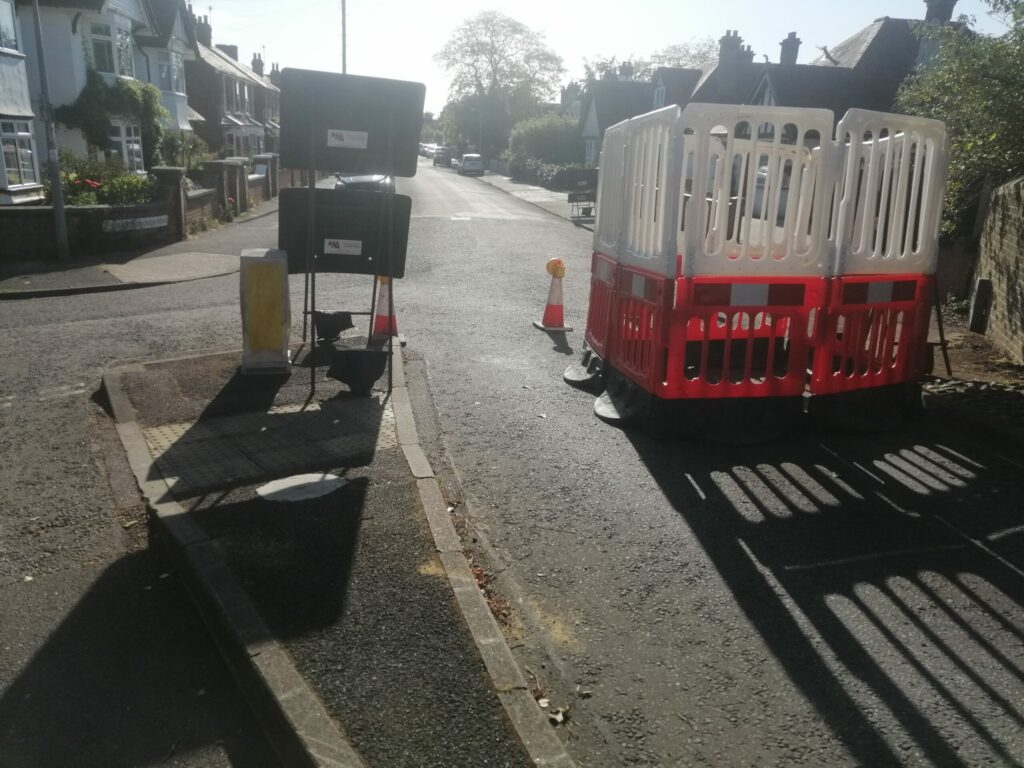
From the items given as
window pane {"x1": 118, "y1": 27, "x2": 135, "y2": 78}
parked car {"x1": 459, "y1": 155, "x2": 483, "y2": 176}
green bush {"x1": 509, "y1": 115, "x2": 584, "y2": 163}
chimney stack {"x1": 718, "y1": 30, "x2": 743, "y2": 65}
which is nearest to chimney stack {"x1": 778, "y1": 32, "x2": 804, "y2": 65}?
chimney stack {"x1": 718, "y1": 30, "x2": 743, "y2": 65}

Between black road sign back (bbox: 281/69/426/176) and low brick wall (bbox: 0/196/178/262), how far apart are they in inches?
397

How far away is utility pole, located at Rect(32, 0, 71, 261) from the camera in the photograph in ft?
46.6

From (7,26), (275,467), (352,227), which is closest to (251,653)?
(275,467)

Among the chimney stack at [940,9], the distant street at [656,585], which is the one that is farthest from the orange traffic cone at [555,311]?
the chimney stack at [940,9]

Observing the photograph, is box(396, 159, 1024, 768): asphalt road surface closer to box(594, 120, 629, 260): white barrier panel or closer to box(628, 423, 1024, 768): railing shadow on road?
box(628, 423, 1024, 768): railing shadow on road

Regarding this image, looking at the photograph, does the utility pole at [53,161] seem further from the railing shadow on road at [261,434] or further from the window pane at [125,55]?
the window pane at [125,55]

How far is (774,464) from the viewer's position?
19.3 feet

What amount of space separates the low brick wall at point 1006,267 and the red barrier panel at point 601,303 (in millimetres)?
4349

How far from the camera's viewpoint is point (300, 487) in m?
5.22

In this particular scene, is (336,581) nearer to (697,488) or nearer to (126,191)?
(697,488)

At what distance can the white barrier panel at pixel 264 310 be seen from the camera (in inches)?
289

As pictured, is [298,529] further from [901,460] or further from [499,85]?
[499,85]

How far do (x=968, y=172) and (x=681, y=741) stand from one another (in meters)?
10.9

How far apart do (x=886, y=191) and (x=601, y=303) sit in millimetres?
2625
